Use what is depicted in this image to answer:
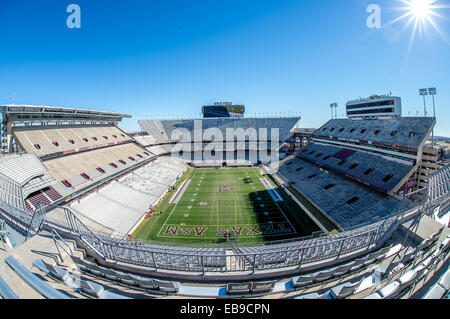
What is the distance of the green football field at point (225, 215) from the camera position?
17.0m

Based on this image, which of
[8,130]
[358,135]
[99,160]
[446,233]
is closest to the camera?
[446,233]

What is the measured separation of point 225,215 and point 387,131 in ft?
81.8

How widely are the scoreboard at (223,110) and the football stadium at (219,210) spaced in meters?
9.28

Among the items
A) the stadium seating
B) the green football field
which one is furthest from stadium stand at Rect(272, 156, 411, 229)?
the stadium seating

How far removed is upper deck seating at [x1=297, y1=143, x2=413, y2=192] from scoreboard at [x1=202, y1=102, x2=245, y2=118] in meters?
30.7

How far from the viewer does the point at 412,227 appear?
23.7 feet

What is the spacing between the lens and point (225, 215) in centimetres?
2052

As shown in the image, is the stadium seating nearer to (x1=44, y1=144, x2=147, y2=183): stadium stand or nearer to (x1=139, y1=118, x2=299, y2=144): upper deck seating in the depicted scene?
(x1=44, y1=144, x2=147, y2=183): stadium stand

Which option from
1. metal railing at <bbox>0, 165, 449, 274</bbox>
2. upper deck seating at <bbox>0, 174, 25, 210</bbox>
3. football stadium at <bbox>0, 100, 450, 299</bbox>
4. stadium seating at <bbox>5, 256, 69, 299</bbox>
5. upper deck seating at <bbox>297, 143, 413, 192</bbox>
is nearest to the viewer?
stadium seating at <bbox>5, 256, 69, 299</bbox>

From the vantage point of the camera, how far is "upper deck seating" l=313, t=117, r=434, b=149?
20.9 meters

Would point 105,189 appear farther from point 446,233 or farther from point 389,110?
point 389,110

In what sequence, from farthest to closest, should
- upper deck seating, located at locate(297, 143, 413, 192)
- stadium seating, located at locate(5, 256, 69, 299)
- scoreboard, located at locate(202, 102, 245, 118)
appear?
1. scoreboard, located at locate(202, 102, 245, 118)
2. upper deck seating, located at locate(297, 143, 413, 192)
3. stadium seating, located at locate(5, 256, 69, 299)

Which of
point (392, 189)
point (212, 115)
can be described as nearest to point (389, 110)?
point (392, 189)
